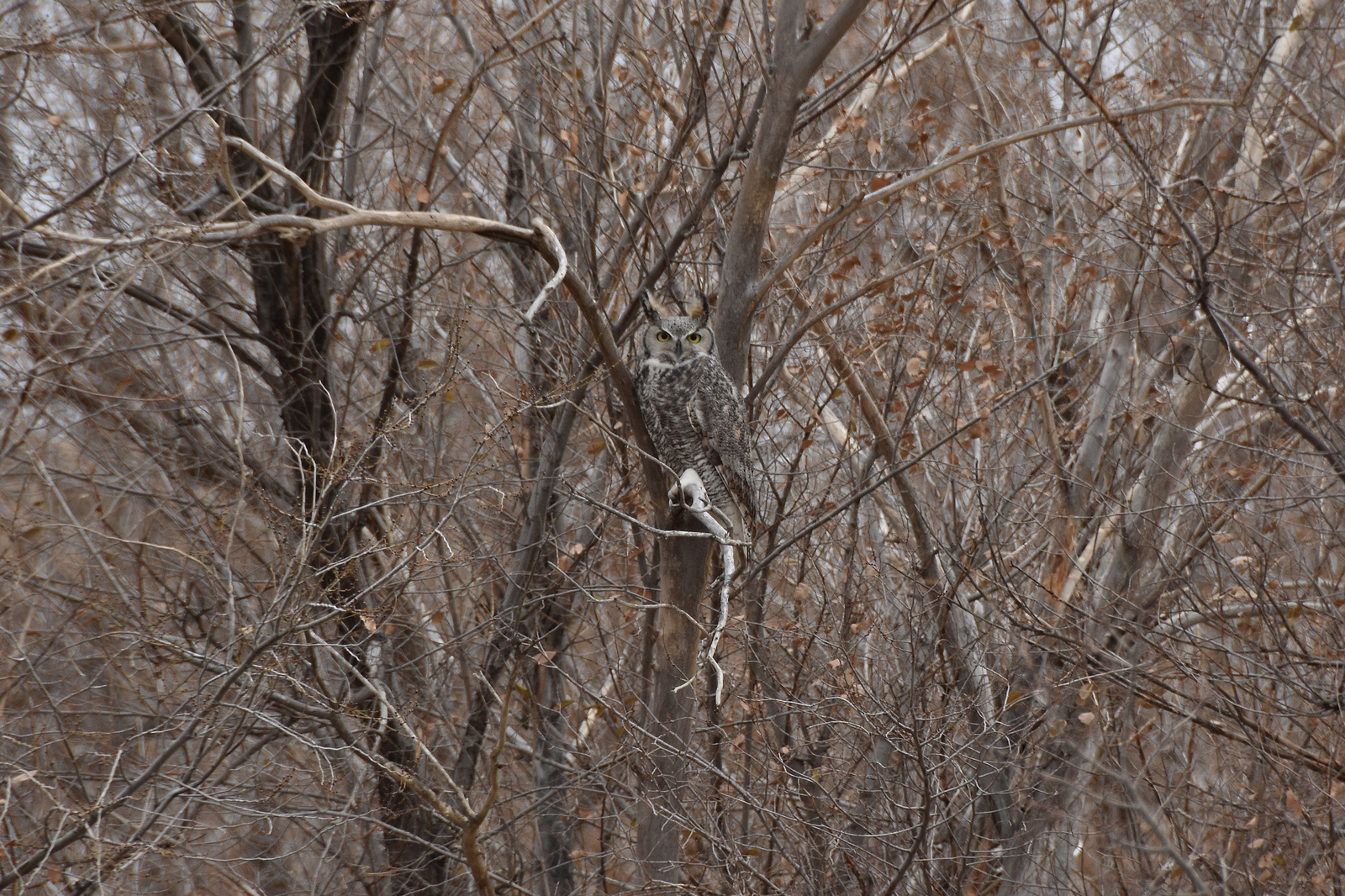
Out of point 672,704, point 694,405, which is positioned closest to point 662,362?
point 694,405

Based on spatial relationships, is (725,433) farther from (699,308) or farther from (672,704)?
(672,704)

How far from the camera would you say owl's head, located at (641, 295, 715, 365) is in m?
5.24

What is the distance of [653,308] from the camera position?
5.09 metres

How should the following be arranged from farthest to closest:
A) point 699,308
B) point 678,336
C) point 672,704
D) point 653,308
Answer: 1. point 699,308
2. point 678,336
3. point 653,308
4. point 672,704

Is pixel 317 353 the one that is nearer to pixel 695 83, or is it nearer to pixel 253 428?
pixel 253 428

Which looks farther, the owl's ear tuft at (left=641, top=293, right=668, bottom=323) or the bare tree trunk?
the owl's ear tuft at (left=641, top=293, right=668, bottom=323)

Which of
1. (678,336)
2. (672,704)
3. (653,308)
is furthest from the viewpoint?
(678,336)

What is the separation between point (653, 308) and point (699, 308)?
368 millimetres

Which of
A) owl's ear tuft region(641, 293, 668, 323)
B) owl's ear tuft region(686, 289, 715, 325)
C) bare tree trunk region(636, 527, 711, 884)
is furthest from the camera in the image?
owl's ear tuft region(686, 289, 715, 325)

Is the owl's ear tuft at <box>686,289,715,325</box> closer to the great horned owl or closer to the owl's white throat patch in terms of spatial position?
the great horned owl

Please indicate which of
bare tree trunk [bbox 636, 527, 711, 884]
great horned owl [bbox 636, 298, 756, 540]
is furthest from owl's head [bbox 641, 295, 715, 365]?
bare tree trunk [bbox 636, 527, 711, 884]

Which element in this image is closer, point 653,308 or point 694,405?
point 653,308

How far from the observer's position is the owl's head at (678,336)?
206 inches

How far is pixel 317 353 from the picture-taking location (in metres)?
5.72
